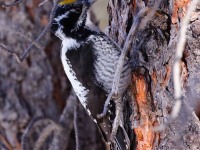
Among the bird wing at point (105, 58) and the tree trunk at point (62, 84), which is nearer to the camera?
the tree trunk at point (62, 84)

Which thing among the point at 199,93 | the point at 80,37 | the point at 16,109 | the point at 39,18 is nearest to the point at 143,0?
the point at 80,37

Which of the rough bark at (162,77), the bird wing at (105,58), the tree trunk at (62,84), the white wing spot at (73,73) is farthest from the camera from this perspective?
the white wing spot at (73,73)

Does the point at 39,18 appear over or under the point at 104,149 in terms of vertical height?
over

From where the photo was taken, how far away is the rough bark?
1402 mm

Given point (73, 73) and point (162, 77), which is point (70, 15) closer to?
point (73, 73)

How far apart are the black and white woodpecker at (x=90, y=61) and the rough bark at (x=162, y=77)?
0.32 feet

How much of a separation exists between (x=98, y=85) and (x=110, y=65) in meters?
0.12

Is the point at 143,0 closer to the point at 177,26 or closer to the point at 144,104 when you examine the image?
the point at 177,26

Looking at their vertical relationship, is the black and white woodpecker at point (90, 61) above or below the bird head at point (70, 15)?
below

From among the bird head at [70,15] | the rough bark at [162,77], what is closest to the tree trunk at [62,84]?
the rough bark at [162,77]

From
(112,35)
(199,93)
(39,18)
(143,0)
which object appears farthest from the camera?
(39,18)

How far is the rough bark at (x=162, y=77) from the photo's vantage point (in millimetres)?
1402

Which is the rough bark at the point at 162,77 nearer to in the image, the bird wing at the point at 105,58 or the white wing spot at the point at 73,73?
the bird wing at the point at 105,58

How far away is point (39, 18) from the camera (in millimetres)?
2822
